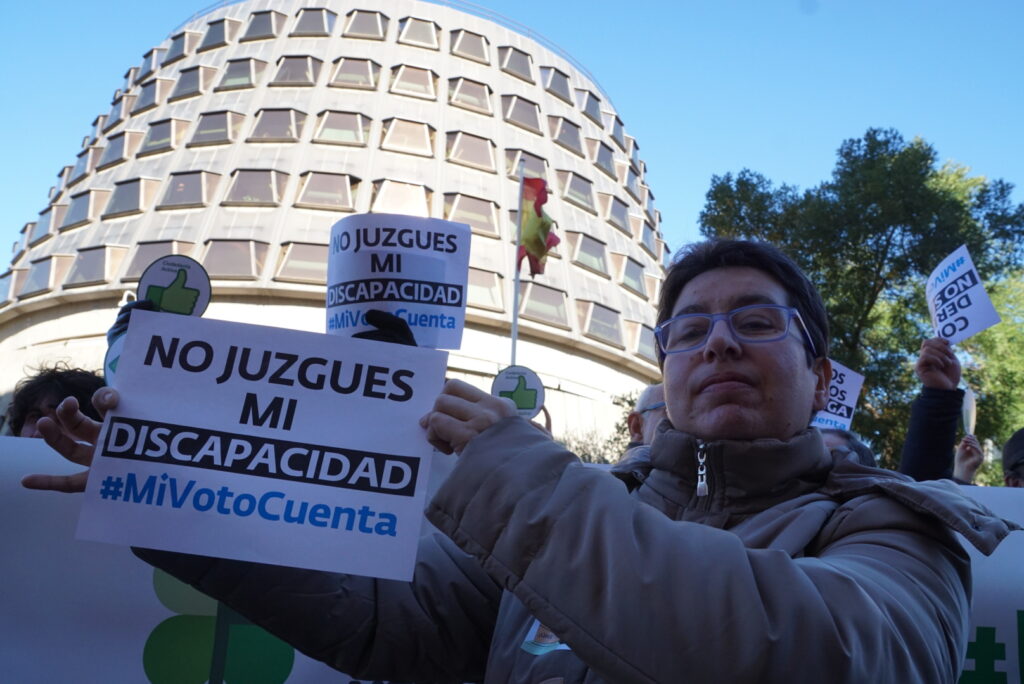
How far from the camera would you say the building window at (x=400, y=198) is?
3491 cm

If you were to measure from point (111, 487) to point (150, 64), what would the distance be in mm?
48738

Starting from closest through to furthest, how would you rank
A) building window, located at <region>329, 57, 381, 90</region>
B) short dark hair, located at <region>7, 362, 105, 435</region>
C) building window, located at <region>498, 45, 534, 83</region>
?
short dark hair, located at <region>7, 362, 105, 435</region>, building window, located at <region>329, 57, 381, 90</region>, building window, located at <region>498, 45, 534, 83</region>

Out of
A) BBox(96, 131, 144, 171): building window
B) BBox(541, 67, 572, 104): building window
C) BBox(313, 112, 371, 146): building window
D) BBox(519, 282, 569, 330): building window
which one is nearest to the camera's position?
BBox(519, 282, 569, 330): building window

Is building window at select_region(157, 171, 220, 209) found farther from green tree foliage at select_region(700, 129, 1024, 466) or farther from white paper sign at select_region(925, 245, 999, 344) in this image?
white paper sign at select_region(925, 245, 999, 344)

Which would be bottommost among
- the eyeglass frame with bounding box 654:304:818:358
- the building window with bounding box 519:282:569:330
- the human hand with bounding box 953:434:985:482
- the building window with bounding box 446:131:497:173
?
A: the eyeglass frame with bounding box 654:304:818:358

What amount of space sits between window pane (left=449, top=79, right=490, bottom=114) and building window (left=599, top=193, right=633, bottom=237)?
280 inches

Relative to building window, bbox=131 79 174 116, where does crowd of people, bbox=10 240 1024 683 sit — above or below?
below

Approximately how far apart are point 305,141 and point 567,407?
52.1 feet

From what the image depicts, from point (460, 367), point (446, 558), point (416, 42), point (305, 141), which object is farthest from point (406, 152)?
point (446, 558)

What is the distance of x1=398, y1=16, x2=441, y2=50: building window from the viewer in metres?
40.8

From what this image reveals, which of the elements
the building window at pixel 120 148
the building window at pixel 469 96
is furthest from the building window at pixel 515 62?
the building window at pixel 120 148

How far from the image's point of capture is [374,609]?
68.0 inches

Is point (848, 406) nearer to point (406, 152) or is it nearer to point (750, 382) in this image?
point (750, 382)

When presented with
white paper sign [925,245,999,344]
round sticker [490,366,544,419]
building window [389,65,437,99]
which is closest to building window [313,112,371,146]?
building window [389,65,437,99]
